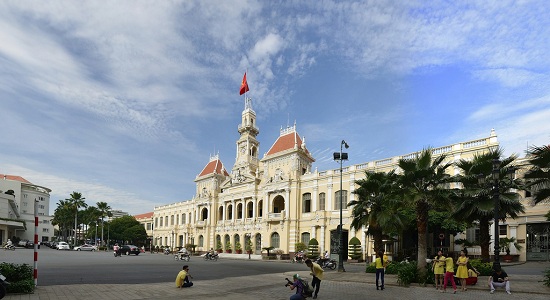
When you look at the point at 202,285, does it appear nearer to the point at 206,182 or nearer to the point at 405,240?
the point at 405,240

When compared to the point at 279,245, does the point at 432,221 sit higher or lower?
higher

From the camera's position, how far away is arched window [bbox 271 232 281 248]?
56.1 m

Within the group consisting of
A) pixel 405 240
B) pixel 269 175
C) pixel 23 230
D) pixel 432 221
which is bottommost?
pixel 23 230

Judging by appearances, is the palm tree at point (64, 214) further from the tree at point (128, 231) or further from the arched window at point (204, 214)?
the arched window at point (204, 214)

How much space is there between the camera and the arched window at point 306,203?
178 ft

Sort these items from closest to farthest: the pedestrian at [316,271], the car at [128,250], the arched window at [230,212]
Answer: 1. the pedestrian at [316,271]
2. the car at [128,250]
3. the arched window at [230,212]

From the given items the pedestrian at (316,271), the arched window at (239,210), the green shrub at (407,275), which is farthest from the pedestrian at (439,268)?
the arched window at (239,210)

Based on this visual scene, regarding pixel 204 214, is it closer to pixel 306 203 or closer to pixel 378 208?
pixel 306 203

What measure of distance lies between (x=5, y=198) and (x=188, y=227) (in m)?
42.6

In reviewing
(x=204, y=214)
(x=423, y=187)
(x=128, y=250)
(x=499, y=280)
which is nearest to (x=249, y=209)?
(x=204, y=214)

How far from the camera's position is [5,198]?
88.1 metres

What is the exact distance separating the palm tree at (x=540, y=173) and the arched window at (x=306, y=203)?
1498 inches

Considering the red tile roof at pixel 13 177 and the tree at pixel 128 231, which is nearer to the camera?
the tree at pixel 128 231

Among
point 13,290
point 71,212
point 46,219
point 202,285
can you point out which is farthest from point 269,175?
point 46,219
